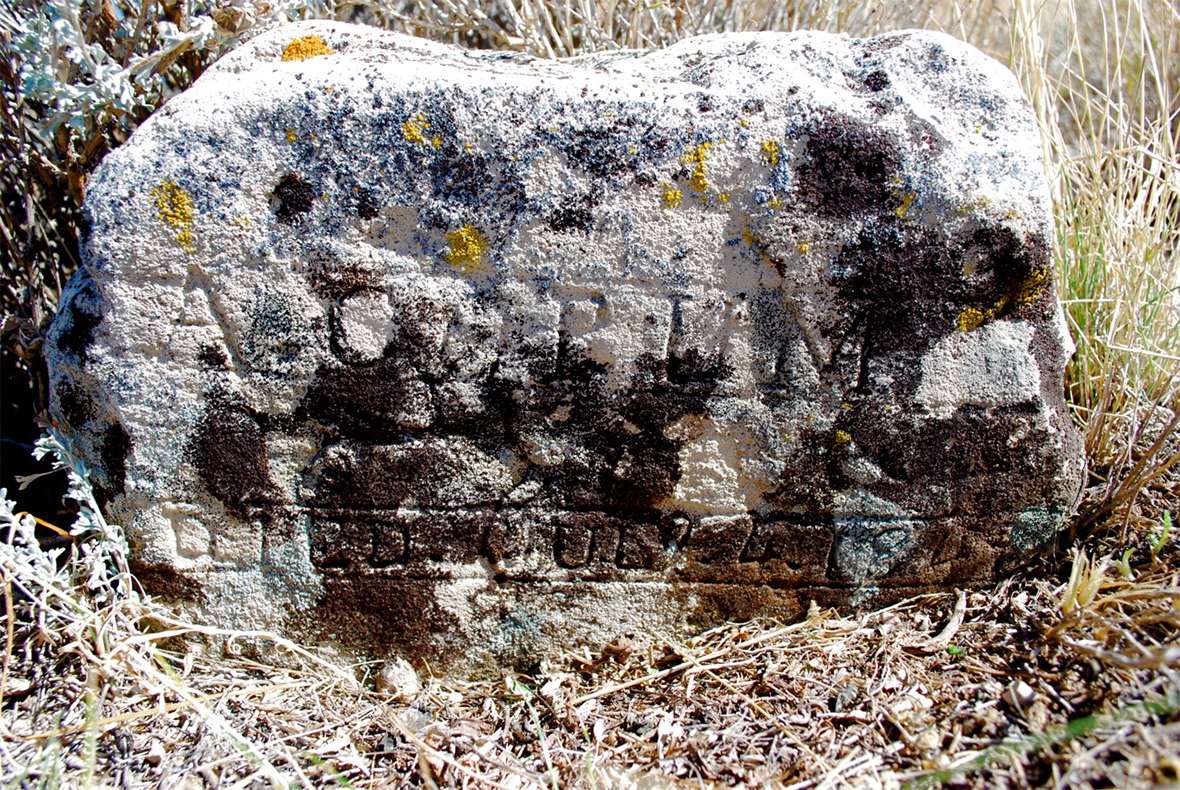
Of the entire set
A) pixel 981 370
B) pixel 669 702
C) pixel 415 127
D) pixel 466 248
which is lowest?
pixel 669 702

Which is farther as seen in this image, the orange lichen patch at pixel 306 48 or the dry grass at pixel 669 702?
the orange lichen patch at pixel 306 48

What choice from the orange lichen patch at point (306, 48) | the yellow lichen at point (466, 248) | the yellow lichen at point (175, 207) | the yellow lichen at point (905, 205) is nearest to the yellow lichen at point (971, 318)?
the yellow lichen at point (905, 205)

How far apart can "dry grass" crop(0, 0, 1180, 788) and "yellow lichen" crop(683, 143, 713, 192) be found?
3.29 feet

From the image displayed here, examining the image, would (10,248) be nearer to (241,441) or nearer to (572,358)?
(241,441)

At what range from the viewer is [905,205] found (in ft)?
5.94

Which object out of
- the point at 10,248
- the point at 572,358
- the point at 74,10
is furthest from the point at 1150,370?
the point at 10,248

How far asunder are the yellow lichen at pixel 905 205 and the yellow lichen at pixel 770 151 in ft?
0.83

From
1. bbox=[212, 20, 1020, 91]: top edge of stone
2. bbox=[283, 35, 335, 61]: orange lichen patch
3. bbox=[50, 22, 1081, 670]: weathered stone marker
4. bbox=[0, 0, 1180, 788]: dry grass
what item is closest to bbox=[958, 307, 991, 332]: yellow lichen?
bbox=[50, 22, 1081, 670]: weathered stone marker

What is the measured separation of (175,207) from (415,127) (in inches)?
18.5

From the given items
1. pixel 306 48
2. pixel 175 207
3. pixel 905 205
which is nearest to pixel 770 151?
pixel 905 205

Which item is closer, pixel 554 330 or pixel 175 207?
pixel 175 207

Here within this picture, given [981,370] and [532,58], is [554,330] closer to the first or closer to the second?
[532,58]

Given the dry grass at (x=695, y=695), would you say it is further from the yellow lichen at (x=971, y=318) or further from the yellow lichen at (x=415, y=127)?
the yellow lichen at (x=415, y=127)

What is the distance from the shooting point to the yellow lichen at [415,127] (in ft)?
5.75
